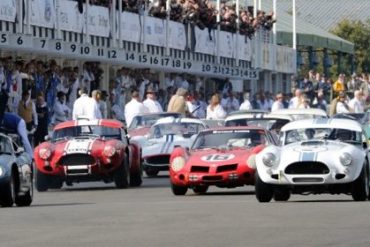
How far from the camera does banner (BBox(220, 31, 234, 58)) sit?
59.1 m

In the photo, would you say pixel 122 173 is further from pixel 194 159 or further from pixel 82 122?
pixel 194 159

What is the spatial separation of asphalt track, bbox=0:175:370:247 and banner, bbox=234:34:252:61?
115 ft

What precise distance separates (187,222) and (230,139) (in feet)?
29.7

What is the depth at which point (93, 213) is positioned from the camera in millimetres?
21094

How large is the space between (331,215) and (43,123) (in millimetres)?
19553

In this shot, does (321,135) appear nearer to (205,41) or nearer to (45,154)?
(45,154)

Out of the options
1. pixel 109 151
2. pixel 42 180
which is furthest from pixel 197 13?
pixel 42 180

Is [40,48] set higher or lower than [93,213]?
higher

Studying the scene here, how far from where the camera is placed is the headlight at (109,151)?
29.3 metres

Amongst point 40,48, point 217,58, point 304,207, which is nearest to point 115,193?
point 304,207

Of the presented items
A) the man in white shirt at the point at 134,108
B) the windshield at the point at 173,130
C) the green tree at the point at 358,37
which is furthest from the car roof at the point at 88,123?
the green tree at the point at 358,37

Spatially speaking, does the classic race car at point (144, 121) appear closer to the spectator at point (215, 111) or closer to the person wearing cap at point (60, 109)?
the person wearing cap at point (60, 109)

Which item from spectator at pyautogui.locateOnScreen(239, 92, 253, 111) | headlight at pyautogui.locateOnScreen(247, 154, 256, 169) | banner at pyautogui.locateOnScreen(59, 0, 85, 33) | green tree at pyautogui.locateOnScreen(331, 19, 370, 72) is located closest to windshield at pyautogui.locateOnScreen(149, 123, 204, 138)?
banner at pyautogui.locateOnScreen(59, 0, 85, 33)

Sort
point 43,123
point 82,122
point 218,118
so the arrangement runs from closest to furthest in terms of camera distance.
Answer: point 82,122 → point 43,123 → point 218,118
